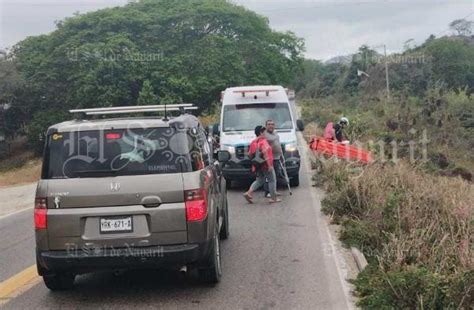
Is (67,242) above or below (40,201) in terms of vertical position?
below

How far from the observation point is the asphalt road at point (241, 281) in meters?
6.18

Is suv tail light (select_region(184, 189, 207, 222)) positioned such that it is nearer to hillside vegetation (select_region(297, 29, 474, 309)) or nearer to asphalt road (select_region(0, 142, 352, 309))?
asphalt road (select_region(0, 142, 352, 309))

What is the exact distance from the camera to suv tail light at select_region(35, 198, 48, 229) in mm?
5969

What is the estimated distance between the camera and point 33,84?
45781 mm

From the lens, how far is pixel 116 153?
6.10 metres

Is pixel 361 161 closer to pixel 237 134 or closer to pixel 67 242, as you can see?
pixel 237 134

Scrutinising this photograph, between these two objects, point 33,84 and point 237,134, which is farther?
point 33,84

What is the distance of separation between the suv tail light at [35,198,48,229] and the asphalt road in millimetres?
884

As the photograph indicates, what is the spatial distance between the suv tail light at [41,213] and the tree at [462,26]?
9272 centimetres

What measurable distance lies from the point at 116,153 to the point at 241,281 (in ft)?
6.92

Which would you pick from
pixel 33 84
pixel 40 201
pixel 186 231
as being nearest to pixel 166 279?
pixel 186 231

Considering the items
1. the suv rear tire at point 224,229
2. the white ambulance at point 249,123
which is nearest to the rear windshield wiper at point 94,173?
the suv rear tire at point 224,229

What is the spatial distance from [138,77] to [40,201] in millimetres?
38261

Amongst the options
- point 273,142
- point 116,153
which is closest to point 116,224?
point 116,153
